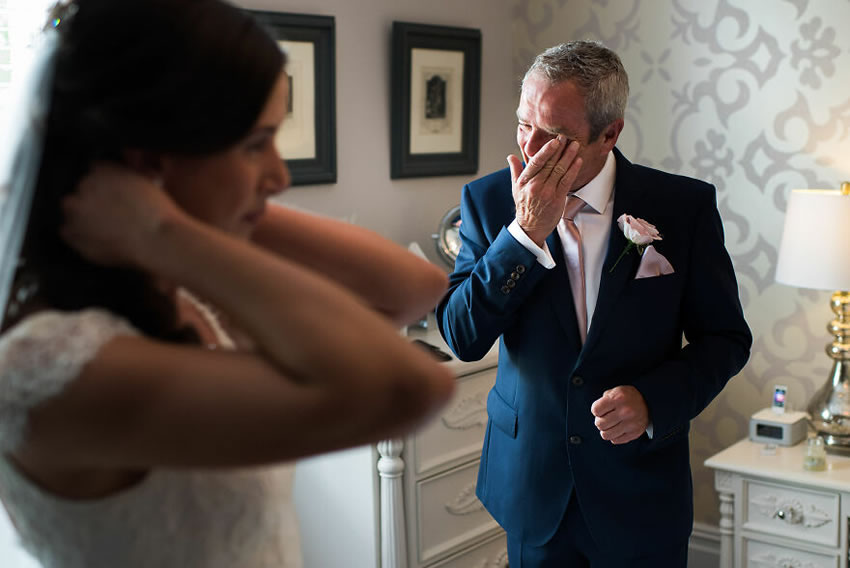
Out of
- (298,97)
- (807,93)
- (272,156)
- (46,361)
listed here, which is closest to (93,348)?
(46,361)

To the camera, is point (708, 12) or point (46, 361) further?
point (708, 12)

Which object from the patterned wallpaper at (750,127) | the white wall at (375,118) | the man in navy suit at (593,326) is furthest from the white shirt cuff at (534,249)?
the patterned wallpaper at (750,127)

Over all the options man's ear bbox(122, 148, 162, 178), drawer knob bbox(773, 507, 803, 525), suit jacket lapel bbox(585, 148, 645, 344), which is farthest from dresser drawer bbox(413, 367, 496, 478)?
man's ear bbox(122, 148, 162, 178)

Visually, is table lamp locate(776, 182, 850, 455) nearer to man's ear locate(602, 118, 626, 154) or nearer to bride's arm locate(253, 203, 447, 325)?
man's ear locate(602, 118, 626, 154)

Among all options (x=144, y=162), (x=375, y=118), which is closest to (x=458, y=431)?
(x=375, y=118)

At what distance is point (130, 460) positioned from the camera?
2.24 feet

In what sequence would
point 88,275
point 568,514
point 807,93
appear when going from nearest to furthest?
point 88,275
point 568,514
point 807,93

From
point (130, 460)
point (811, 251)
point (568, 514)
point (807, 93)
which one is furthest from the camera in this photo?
point (807, 93)

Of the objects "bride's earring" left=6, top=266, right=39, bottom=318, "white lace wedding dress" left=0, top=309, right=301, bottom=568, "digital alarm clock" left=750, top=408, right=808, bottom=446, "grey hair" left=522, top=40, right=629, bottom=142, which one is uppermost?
"grey hair" left=522, top=40, right=629, bottom=142

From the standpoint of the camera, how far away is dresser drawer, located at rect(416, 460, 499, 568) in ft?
9.32

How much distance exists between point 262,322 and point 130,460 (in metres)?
0.14

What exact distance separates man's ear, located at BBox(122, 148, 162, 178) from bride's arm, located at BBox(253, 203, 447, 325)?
0.24 metres

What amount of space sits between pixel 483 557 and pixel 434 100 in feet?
5.38

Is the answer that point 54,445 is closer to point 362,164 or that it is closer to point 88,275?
point 88,275
